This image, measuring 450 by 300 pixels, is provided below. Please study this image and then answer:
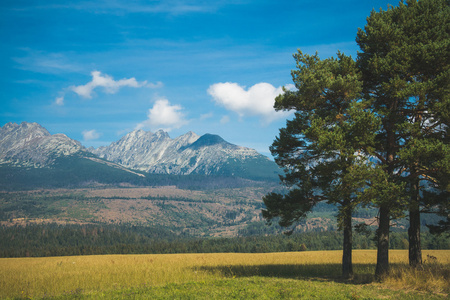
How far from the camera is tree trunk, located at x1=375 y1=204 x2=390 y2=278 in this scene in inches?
762

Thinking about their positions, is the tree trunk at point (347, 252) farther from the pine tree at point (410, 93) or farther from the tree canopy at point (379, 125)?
the pine tree at point (410, 93)

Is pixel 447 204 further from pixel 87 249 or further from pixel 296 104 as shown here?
pixel 87 249

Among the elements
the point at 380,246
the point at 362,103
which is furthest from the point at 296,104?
the point at 380,246

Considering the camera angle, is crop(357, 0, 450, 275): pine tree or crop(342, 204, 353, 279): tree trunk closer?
crop(357, 0, 450, 275): pine tree

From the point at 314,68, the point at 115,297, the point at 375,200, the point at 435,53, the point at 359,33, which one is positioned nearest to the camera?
the point at 115,297

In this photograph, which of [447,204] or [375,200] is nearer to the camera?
[375,200]

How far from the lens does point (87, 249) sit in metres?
142

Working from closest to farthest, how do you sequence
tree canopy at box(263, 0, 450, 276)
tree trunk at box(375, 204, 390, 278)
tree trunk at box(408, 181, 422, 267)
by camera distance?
A: tree canopy at box(263, 0, 450, 276) < tree trunk at box(375, 204, 390, 278) < tree trunk at box(408, 181, 422, 267)

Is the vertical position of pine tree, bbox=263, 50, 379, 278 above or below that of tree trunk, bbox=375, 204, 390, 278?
above

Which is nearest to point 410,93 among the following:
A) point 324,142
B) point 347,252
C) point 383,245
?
point 324,142

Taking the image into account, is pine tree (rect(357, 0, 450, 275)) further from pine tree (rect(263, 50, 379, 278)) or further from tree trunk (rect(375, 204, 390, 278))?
pine tree (rect(263, 50, 379, 278))

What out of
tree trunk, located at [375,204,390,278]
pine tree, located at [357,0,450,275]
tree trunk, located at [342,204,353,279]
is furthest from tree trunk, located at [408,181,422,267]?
tree trunk, located at [342,204,353,279]

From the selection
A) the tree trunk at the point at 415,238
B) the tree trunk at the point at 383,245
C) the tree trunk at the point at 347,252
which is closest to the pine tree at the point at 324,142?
the tree trunk at the point at 347,252

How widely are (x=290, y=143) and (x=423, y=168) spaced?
8.42 m
